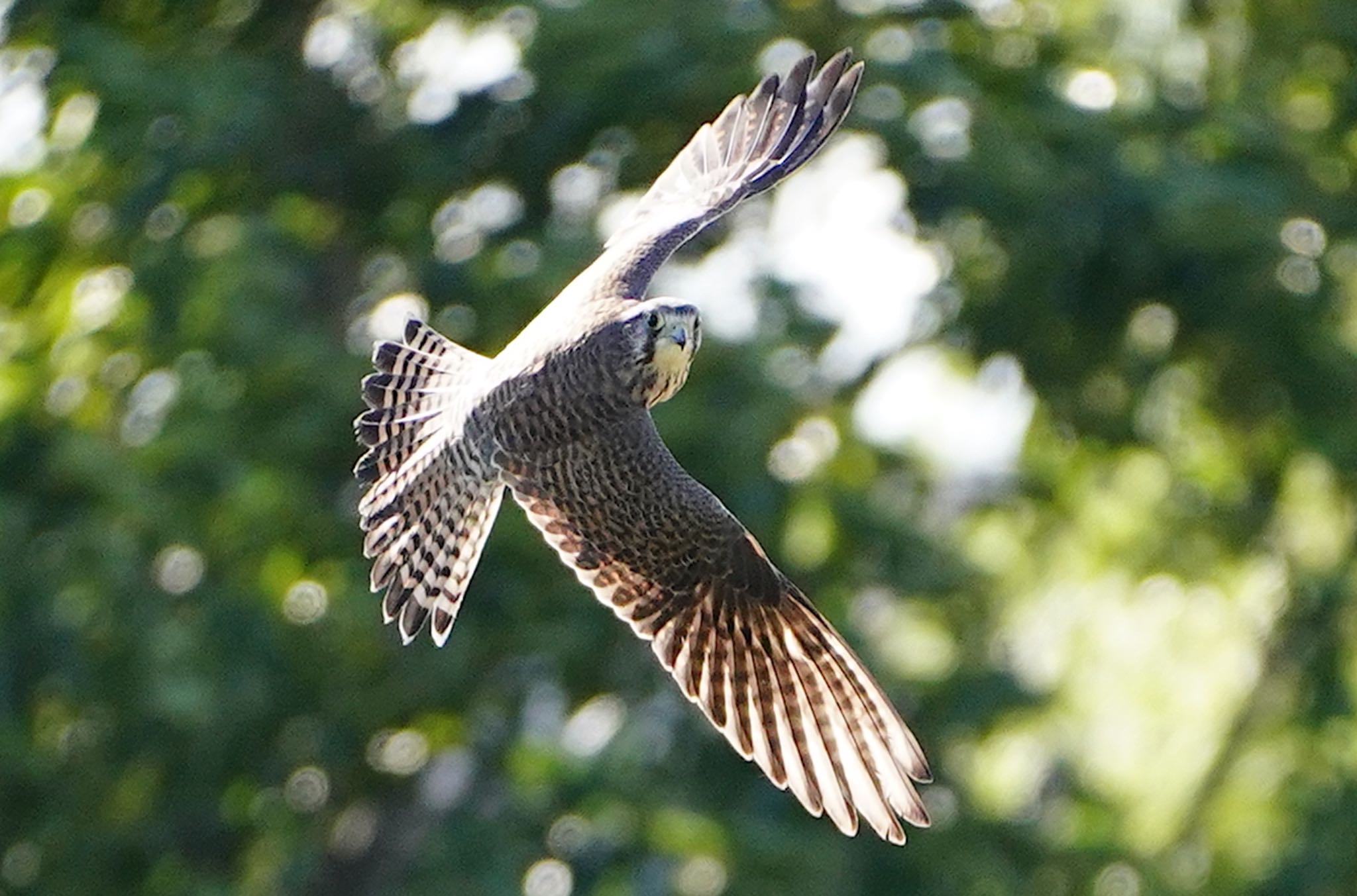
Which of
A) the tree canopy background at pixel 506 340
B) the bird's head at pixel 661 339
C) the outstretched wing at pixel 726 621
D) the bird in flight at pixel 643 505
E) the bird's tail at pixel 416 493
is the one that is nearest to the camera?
the bird's head at pixel 661 339

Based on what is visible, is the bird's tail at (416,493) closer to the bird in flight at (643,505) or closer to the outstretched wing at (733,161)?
the bird in flight at (643,505)

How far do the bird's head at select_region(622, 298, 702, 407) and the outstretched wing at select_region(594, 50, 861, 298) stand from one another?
14.4 inches

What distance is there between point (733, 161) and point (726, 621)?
1.20m

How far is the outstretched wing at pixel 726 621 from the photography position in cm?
649

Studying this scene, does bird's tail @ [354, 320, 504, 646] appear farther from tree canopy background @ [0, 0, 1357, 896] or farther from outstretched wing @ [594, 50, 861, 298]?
tree canopy background @ [0, 0, 1357, 896]

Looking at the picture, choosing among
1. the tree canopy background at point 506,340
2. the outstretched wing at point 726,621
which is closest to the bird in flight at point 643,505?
the outstretched wing at point 726,621

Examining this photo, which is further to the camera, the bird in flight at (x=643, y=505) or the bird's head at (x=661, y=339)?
the bird in flight at (x=643, y=505)

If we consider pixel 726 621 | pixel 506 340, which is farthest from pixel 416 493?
pixel 506 340

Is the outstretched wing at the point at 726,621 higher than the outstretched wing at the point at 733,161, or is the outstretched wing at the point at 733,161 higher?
the outstretched wing at the point at 733,161

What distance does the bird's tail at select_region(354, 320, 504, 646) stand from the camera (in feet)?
22.4

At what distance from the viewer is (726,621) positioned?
705 centimetres

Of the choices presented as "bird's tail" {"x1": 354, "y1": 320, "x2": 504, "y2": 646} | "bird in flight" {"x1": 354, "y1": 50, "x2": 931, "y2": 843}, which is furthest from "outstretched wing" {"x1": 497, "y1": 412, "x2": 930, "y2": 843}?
"bird's tail" {"x1": 354, "y1": 320, "x2": 504, "y2": 646}

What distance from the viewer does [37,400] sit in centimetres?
1141

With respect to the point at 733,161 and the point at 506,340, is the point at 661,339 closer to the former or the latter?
the point at 733,161
